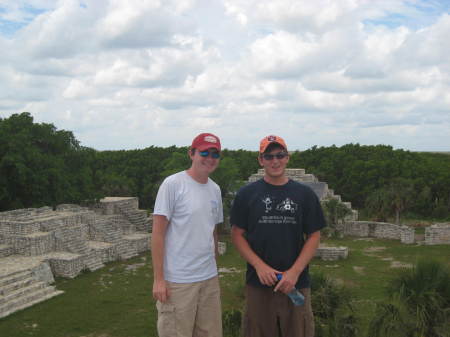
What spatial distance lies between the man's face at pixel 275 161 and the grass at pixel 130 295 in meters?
3.39

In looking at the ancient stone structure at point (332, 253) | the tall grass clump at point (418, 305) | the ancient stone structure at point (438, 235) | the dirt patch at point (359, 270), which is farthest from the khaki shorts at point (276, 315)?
the ancient stone structure at point (438, 235)

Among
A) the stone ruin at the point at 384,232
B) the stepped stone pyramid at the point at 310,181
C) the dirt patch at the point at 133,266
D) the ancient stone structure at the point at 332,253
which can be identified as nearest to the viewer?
the dirt patch at the point at 133,266

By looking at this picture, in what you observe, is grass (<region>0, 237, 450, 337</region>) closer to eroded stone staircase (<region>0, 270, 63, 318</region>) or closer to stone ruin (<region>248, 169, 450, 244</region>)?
eroded stone staircase (<region>0, 270, 63, 318</region>)

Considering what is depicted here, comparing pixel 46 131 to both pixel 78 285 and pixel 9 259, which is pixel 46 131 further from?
pixel 78 285

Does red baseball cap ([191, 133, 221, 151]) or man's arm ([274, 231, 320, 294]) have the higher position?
red baseball cap ([191, 133, 221, 151])

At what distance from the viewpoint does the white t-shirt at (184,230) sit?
4.20 metres

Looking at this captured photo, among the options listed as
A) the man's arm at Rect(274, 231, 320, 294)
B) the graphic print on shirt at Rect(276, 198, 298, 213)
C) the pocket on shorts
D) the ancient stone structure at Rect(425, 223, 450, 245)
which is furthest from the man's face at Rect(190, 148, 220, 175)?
the ancient stone structure at Rect(425, 223, 450, 245)

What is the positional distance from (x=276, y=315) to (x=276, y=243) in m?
0.70

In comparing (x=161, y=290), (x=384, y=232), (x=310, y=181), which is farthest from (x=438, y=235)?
(x=161, y=290)

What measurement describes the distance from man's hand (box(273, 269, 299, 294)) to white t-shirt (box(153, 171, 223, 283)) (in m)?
0.76

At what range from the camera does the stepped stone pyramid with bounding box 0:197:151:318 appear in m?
13.2

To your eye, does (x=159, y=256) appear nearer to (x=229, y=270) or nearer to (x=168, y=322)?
(x=168, y=322)

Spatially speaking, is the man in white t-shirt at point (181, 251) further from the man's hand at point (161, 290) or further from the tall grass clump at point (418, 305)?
the tall grass clump at point (418, 305)

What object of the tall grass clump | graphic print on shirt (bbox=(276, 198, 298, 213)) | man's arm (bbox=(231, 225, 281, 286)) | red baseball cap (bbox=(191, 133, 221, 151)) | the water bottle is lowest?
the tall grass clump
